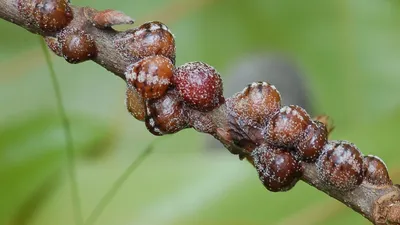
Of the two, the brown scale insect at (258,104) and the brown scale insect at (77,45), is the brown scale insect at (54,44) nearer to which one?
the brown scale insect at (77,45)

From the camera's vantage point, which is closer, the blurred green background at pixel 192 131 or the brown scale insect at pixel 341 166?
the brown scale insect at pixel 341 166

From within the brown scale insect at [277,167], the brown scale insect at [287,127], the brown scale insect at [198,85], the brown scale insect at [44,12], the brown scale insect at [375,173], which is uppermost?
the brown scale insect at [44,12]

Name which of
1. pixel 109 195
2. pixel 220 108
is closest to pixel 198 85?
pixel 220 108

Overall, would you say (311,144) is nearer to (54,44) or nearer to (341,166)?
(341,166)

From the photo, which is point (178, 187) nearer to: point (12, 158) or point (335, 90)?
point (12, 158)

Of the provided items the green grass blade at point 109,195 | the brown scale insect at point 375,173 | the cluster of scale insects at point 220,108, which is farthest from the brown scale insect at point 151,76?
the green grass blade at point 109,195

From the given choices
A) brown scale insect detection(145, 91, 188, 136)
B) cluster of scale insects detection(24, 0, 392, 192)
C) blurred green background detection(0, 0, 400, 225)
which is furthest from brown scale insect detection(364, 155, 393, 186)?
blurred green background detection(0, 0, 400, 225)

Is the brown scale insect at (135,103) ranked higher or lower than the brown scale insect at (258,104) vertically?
lower

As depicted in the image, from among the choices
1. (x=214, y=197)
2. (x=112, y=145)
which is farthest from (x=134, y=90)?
(x=112, y=145)
